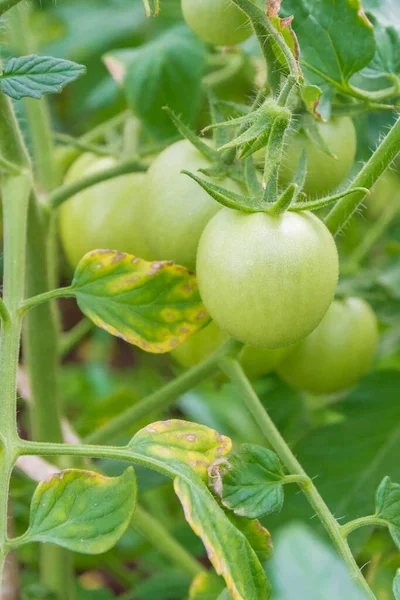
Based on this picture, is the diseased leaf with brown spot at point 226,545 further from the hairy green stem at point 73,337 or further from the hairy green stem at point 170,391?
the hairy green stem at point 73,337

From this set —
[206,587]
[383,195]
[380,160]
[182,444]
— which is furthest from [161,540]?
[383,195]

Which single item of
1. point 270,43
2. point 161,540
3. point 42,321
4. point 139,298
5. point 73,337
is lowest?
point 161,540

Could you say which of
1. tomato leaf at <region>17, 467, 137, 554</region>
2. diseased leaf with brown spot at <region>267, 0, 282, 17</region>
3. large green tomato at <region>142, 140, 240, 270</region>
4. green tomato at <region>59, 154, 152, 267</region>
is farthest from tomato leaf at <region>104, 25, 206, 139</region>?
tomato leaf at <region>17, 467, 137, 554</region>

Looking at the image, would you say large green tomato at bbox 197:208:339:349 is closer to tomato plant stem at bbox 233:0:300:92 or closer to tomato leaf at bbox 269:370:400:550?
tomato plant stem at bbox 233:0:300:92

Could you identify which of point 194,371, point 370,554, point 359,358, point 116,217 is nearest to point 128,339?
point 194,371

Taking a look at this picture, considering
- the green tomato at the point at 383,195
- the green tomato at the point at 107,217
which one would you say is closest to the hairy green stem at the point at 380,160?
the green tomato at the point at 107,217

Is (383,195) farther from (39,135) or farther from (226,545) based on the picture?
(226,545)
